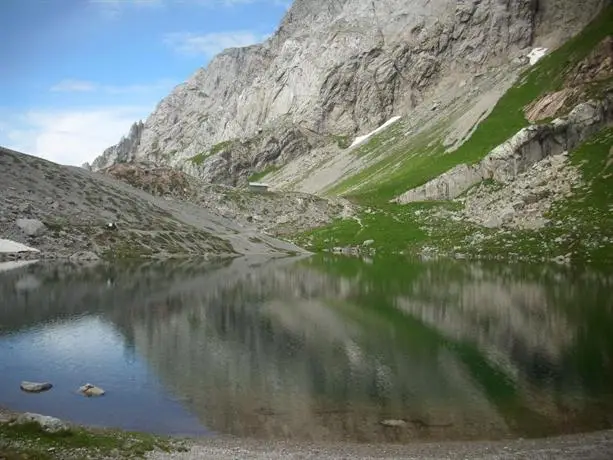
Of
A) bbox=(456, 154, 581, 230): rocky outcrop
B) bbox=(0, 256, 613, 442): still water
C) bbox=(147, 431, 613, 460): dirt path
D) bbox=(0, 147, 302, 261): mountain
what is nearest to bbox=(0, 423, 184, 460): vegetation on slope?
bbox=(147, 431, 613, 460): dirt path

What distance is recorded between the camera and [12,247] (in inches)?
4567

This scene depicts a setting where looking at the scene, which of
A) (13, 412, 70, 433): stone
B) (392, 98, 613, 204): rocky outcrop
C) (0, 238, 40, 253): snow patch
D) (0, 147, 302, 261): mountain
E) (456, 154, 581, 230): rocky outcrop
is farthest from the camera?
(392, 98, 613, 204): rocky outcrop

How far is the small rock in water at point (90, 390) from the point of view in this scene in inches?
1398

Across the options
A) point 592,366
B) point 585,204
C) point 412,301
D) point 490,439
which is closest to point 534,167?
point 585,204

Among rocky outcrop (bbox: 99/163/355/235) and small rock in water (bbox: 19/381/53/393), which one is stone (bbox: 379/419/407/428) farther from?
rocky outcrop (bbox: 99/163/355/235)

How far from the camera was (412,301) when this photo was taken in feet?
238

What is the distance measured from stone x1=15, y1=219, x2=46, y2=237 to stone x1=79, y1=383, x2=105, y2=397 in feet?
320

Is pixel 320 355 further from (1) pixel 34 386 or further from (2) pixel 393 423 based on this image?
(1) pixel 34 386

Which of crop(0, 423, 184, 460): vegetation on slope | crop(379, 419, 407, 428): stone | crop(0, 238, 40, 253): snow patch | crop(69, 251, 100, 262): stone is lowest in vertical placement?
crop(379, 419, 407, 428): stone

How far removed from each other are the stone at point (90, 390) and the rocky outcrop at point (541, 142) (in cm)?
14284

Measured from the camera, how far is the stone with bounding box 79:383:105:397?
35500 millimetres

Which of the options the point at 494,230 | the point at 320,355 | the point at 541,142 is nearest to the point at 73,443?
the point at 320,355

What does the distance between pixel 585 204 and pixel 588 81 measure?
252ft

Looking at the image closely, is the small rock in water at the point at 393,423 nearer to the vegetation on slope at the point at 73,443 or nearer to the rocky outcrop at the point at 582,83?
the vegetation on slope at the point at 73,443
